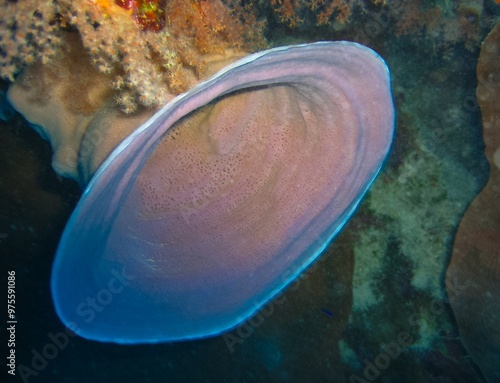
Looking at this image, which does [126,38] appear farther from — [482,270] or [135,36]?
[482,270]

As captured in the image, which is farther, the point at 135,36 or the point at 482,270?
the point at 482,270

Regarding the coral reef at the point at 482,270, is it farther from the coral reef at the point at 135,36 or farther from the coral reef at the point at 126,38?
the coral reef at the point at 126,38

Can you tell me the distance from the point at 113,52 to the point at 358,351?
10.8ft

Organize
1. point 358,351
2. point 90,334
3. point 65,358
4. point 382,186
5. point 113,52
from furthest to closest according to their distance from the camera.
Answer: point 65,358 < point 358,351 < point 382,186 < point 90,334 < point 113,52

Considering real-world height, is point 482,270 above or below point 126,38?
below

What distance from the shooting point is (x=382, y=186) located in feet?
9.91

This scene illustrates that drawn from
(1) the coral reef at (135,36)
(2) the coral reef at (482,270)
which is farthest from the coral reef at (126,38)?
(2) the coral reef at (482,270)

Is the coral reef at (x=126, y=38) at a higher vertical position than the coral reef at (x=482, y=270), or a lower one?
higher

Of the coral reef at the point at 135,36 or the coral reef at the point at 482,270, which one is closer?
the coral reef at the point at 135,36

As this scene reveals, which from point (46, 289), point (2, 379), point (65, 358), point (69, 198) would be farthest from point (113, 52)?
point (2, 379)

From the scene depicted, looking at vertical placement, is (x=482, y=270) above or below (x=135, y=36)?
below

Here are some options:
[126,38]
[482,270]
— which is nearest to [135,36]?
[126,38]

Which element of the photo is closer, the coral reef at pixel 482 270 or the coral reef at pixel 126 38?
the coral reef at pixel 126 38

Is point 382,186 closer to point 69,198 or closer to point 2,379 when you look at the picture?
point 69,198
